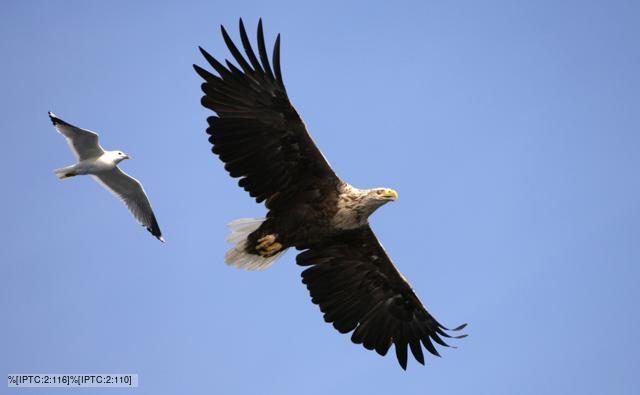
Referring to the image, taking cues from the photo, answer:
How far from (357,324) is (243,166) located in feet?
9.92

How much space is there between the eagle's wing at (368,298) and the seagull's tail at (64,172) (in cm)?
583

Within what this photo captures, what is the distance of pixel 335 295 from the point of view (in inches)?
468

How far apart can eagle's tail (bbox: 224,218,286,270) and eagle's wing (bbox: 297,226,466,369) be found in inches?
21.2

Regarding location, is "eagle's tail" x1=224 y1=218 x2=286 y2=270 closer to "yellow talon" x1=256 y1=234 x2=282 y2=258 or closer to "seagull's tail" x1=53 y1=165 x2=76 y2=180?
"yellow talon" x1=256 y1=234 x2=282 y2=258

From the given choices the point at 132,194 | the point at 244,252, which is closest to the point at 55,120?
the point at 132,194

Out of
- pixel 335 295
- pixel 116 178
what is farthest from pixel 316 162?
pixel 116 178

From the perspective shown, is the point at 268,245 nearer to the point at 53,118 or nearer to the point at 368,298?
the point at 368,298

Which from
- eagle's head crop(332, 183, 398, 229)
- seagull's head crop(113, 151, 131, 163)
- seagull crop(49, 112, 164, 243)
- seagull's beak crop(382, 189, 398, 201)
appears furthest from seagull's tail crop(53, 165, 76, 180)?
seagull's beak crop(382, 189, 398, 201)

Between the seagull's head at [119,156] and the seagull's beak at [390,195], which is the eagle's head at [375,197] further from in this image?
the seagull's head at [119,156]

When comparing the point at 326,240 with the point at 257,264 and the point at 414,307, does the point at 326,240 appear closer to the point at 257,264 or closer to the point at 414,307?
the point at 257,264

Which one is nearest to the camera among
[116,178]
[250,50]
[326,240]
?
[250,50]

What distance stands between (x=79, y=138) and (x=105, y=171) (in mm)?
999

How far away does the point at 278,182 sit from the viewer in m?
10.8

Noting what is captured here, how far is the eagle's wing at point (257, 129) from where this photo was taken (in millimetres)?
10500
